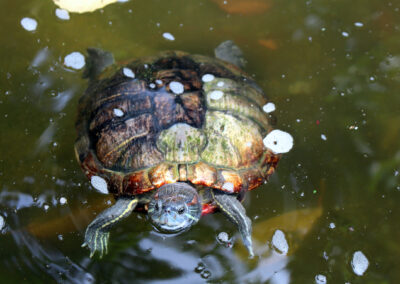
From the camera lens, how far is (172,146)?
2.80 m

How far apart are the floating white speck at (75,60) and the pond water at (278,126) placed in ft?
0.04

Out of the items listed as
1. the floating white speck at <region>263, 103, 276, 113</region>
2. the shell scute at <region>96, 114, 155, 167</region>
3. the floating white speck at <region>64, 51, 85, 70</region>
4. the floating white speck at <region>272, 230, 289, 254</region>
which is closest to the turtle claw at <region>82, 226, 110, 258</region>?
the shell scute at <region>96, 114, 155, 167</region>

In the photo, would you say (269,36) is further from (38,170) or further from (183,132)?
(38,170)

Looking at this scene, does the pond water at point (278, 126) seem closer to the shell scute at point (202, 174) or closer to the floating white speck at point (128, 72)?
the shell scute at point (202, 174)

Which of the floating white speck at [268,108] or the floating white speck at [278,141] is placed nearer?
the floating white speck at [278,141]

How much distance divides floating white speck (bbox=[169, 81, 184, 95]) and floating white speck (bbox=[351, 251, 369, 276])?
187 cm

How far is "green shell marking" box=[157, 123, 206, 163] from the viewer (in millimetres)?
2785

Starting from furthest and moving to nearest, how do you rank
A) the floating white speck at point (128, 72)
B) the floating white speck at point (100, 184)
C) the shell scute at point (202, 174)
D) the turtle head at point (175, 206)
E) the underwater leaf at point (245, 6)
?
the underwater leaf at point (245, 6) < the floating white speck at point (128, 72) < the floating white speck at point (100, 184) < the shell scute at point (202, 174) < the turtle head at point (175, 206)

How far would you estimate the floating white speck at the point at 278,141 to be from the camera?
10.6 feet

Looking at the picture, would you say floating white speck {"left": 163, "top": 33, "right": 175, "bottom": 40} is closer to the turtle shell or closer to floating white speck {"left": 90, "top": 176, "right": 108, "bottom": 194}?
the turtle shell

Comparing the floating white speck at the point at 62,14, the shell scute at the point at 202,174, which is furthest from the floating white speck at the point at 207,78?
the floating white speck at the point at 62,14

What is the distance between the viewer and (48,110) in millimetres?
3674

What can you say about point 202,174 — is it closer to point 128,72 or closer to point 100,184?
point 100,184

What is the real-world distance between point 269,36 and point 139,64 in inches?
65.0
